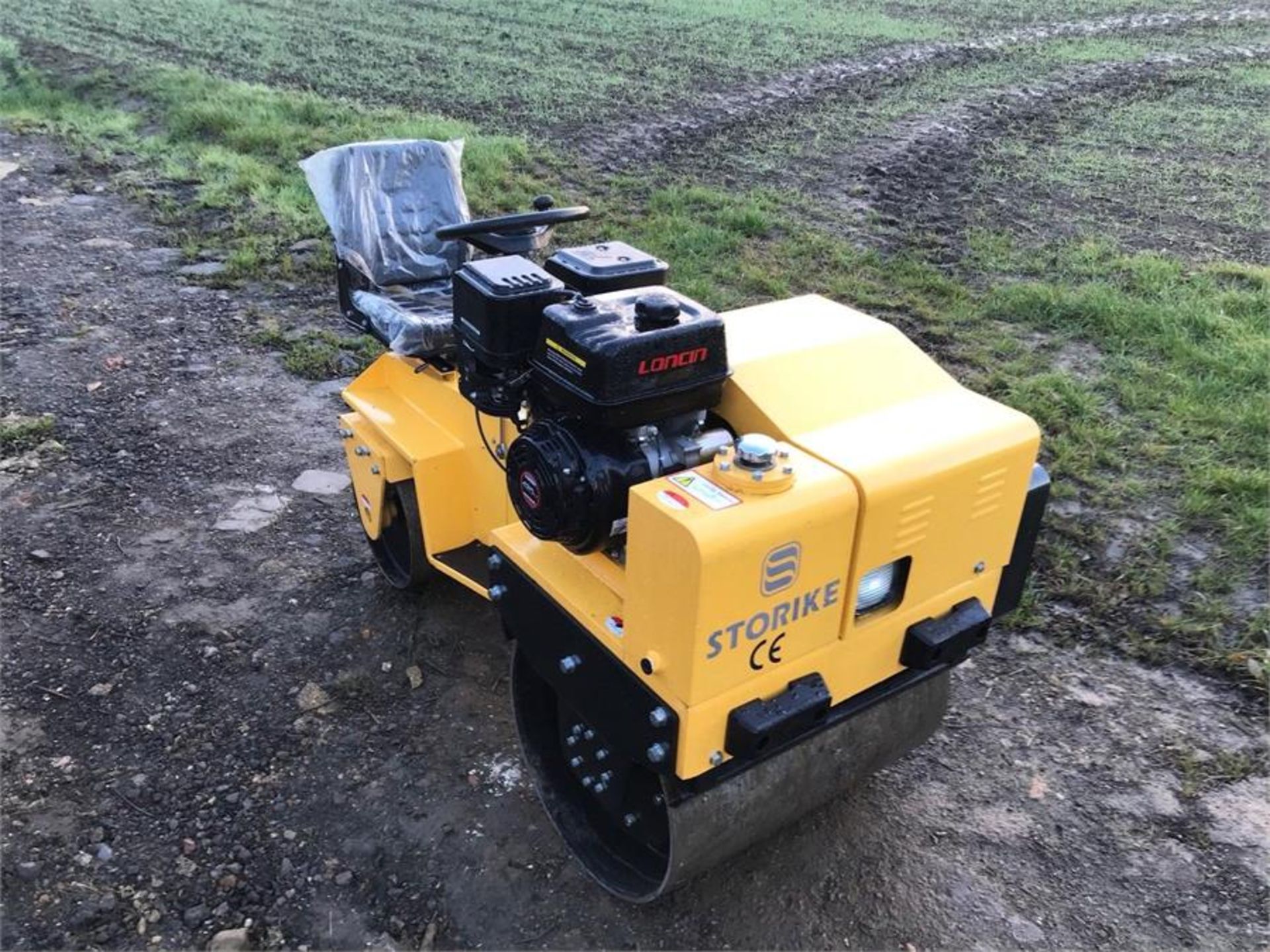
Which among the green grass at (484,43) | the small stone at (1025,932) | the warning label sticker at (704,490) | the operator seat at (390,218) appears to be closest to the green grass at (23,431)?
the operator seat at (390,218)

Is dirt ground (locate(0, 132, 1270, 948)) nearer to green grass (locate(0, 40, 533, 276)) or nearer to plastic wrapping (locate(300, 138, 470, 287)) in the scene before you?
plastic wrapping (locate(300, 138, 470, 287))

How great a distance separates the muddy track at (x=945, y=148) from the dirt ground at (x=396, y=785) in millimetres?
4079

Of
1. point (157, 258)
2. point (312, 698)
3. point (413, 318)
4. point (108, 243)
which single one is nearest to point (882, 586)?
point (413, 318)

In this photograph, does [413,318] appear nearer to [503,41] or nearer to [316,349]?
[316,349]

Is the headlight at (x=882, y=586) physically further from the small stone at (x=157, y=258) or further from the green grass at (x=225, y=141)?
the small stone at (x=157, y=258)

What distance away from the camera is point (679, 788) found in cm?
197

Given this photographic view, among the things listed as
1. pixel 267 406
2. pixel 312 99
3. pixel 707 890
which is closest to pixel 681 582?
pixel 707 890

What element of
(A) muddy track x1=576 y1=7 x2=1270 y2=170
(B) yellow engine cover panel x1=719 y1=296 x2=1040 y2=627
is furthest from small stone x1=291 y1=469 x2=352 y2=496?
(A) muddy track x1=576 y1=7 x2=1270 y2=170

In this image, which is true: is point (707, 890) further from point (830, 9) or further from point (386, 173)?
point (830, 9)

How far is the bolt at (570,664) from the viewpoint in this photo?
2117mm

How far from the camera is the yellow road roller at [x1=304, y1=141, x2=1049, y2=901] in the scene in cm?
181

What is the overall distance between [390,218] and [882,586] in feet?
6.97

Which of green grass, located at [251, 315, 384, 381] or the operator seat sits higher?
the operator seat

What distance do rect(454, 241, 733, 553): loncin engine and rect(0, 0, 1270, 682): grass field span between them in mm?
1745
